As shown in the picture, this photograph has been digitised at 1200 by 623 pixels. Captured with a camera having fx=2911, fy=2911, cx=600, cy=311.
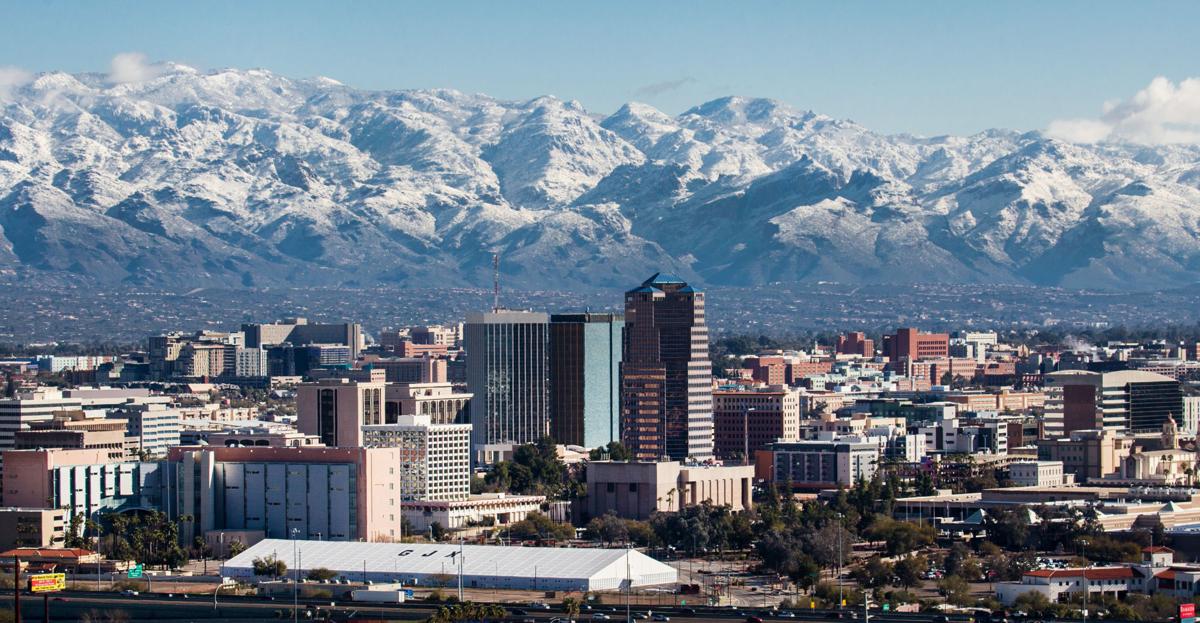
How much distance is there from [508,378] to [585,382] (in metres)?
4.33

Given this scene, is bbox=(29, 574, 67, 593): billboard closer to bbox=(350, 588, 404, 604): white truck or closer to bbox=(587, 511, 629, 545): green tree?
bbox=(350, 588, 404, 604): white truck

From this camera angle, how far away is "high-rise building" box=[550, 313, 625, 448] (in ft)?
531

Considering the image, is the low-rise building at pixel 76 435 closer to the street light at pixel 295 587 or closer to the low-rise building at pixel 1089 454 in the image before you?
the street light at pixel 295 587

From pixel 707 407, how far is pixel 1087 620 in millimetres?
72148

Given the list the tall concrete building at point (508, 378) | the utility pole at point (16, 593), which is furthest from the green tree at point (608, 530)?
the tall concrete building at point (508, 378)

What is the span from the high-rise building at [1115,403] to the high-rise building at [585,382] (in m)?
24.5

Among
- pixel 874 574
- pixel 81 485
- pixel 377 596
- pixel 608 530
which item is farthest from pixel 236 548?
pixel 874 574

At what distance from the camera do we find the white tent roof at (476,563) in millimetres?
94500

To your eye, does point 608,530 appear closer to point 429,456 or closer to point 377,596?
point 429,456

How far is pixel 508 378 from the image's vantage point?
536ft

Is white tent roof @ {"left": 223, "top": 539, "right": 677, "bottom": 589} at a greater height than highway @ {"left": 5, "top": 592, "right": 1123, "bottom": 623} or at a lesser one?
greater

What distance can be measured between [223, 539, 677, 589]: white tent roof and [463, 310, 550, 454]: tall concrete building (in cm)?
5836

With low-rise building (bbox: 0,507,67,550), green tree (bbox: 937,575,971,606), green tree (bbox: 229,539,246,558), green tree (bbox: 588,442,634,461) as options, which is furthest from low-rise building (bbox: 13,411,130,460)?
green tree (bbox: 937,575,971,606)

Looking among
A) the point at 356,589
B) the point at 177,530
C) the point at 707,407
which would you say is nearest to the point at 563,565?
the point at 356,589
